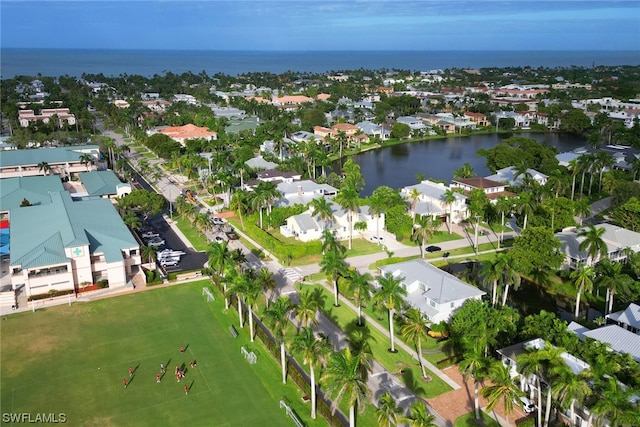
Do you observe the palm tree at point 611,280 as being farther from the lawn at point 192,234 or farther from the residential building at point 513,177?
the lawn at point 192,234

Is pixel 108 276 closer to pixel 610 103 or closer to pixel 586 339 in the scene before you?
pixel 586 339

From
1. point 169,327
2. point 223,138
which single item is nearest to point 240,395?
point 169,327

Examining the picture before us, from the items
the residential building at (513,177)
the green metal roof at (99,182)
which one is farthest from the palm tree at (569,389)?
the green metal roof at (99,182)

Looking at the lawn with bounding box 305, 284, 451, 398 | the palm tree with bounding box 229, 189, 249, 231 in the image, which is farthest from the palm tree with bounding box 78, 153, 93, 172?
the lawn with bounding box 305, 284, 451, 398

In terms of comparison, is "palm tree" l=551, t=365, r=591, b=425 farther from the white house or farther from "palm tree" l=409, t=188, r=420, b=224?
"palm tree" l=409, t=188, r=420, b=224

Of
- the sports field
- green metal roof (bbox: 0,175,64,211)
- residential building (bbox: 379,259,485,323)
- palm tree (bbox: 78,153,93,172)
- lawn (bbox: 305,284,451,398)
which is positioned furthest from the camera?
palm tree (bbox: 78,153,93,172)

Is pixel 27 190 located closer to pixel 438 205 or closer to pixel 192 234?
pixel 192 234
